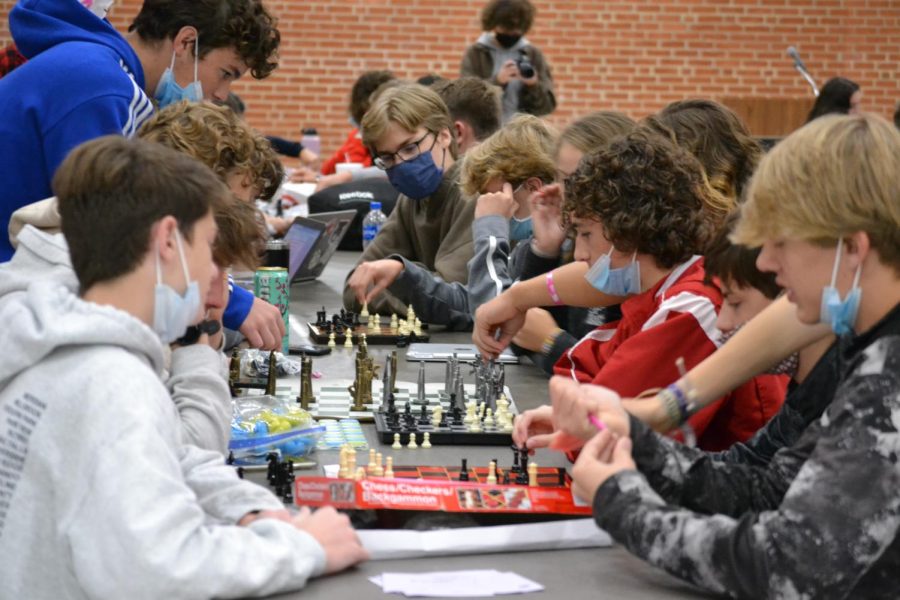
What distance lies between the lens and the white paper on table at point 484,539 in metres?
1.88

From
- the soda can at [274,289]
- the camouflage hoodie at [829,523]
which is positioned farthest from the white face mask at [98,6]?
the camouflage hoodie at [829,523]

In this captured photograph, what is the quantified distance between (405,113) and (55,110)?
1.62 metres

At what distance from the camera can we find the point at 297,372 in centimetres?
330

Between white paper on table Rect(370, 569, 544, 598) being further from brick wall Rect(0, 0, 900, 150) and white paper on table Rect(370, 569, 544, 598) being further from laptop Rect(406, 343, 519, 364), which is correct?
brick wall Rect(0, 0, 900, 150)

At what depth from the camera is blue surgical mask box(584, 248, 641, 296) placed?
278 cm

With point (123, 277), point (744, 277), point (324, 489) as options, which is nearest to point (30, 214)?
point (123, 277)

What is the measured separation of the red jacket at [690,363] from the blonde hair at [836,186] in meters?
0.77

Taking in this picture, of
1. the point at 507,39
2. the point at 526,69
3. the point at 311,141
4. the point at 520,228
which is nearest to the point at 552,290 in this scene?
the point at 520,228

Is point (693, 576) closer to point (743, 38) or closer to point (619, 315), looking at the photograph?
point (619, 315)

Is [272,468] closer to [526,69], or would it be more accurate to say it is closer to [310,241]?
[310,241]

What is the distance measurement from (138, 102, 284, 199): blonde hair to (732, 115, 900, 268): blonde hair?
1.49 m

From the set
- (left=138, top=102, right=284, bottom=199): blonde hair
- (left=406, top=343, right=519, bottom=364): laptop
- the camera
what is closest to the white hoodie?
(left=138, top=102, right=284, bottom=199): blonde hair

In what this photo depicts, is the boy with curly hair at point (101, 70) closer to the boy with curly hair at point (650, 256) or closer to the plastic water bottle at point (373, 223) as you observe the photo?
the boy with curly hair at point (650, 256)

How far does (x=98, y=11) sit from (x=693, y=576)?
8.32 feet
